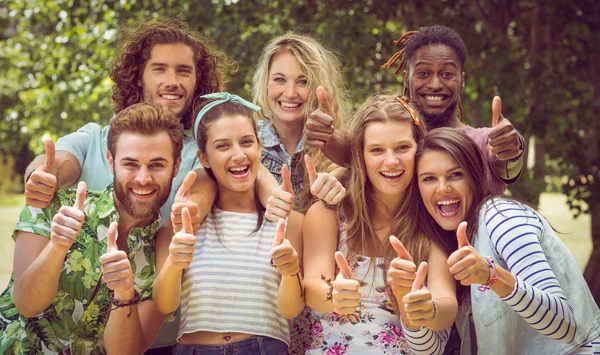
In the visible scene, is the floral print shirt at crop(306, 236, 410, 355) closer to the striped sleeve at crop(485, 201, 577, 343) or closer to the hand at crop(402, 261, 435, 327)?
the hand at crop(402, 261, 435, 327)

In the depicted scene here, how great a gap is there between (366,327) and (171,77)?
1.67 m

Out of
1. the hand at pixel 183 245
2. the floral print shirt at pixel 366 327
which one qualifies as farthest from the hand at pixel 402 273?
the hand at pixel 183 245

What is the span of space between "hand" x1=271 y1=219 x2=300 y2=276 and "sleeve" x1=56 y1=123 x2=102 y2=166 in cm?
124

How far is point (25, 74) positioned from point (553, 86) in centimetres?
553

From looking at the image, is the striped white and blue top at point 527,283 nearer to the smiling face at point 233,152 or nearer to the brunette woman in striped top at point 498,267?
the brunette woman in striped top at point 498,267

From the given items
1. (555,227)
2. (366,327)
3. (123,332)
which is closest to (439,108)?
(366,327)

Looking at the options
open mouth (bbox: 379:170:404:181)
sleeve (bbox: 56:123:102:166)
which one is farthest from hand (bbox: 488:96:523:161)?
sleeve (bbox: 56:123:102:166)

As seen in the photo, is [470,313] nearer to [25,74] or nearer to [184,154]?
[184,154]

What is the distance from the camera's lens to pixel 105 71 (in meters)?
7.11

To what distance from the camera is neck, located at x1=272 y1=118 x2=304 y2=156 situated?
404 centimetres

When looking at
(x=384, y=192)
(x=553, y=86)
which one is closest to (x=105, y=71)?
(x=553, y=86)

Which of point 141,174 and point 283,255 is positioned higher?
point 141,174

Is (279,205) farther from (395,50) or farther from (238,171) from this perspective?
(395,50)

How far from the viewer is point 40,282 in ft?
9.12
